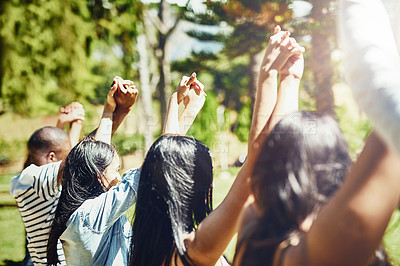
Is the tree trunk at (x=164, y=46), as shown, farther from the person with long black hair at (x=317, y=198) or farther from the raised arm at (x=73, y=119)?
the person with long black hair at (x=317, y=198)

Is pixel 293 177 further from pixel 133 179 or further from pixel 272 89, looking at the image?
pixel 133 179

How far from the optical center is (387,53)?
0.58 meters

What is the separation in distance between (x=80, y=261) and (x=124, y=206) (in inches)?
10.8

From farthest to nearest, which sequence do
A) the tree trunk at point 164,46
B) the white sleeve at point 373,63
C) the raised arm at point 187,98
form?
the tree trunk at point 164,46
the raised arm at point 187,98
the white sleeve at point 373,63

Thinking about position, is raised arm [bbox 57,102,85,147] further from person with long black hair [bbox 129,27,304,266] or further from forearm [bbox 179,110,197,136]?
person with long black hair [bbox 129,27,304,266]

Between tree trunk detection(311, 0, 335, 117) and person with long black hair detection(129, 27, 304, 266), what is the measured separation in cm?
256

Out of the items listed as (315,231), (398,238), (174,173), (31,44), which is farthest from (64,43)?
(315,231)

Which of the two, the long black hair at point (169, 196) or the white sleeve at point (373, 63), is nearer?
the white sleeve at point (373, 63)

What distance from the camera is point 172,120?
4.15 ft

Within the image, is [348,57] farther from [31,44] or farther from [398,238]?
[31,44]

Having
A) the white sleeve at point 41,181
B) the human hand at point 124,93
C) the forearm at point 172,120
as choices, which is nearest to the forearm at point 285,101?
the forearm at point 172,120

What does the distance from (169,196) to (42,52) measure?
810cm

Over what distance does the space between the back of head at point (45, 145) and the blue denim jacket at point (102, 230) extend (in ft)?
2.27

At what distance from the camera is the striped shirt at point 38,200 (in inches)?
63.7
